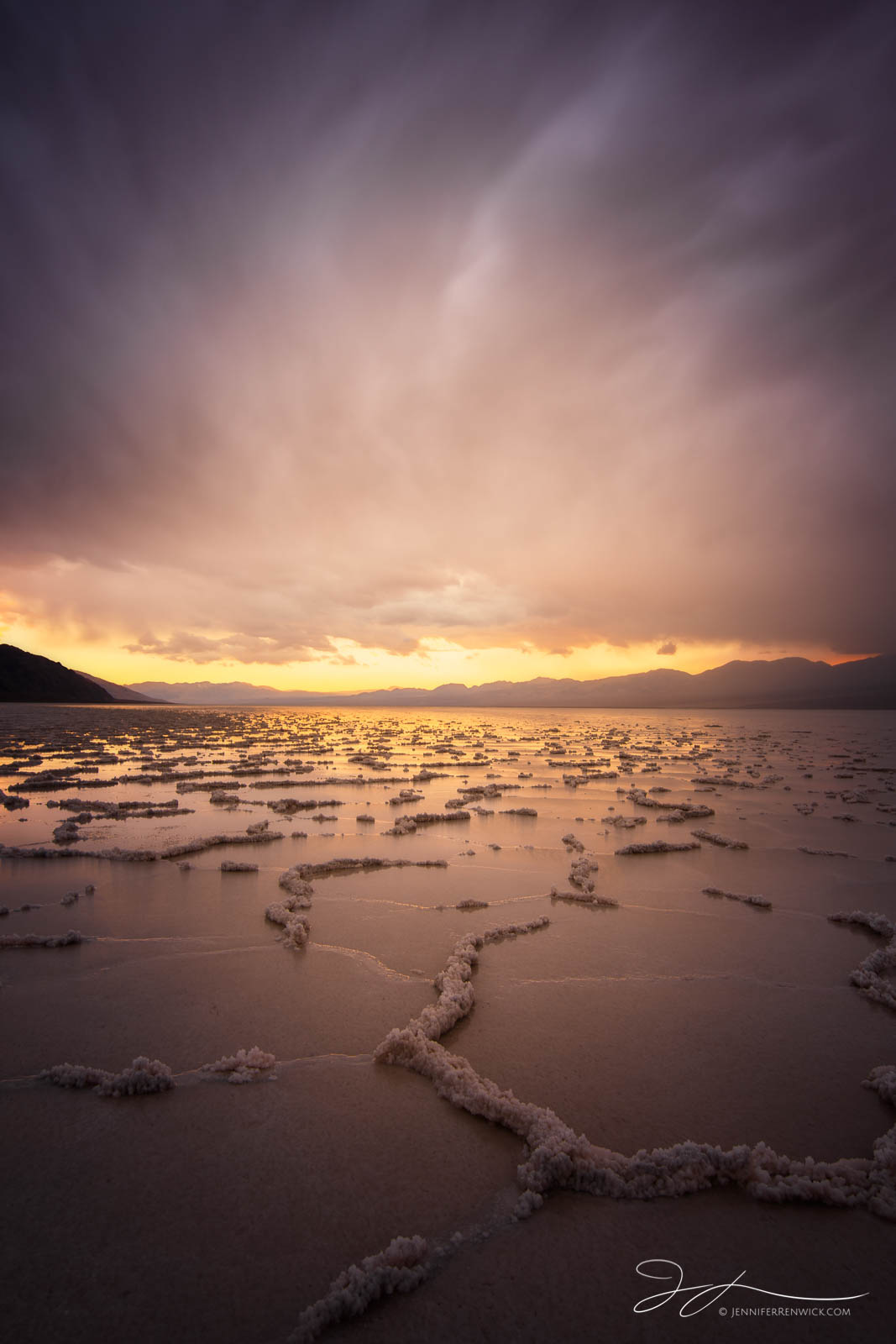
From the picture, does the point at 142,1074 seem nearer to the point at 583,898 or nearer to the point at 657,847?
the point at 583,898

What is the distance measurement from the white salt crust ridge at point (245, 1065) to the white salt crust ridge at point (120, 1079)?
252 millimetres

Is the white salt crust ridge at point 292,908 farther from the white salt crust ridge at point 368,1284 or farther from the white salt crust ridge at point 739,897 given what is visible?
the white salt crust ridge at point 739,897

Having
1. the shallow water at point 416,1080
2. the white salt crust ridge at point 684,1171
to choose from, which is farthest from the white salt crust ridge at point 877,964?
the white salt crust ridge at point 684,1171

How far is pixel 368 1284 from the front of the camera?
212 centimetres

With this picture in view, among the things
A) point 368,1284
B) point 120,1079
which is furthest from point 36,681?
point 368,1284

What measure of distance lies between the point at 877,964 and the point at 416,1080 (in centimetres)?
450

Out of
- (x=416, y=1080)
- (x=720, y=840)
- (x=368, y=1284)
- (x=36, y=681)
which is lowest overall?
(x=720, y=840)

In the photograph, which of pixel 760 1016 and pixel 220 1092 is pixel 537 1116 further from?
pixel 760 1016

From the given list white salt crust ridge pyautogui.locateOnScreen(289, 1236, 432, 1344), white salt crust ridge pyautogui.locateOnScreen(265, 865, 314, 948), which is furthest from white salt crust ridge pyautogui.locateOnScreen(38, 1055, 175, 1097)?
white salt crust ridge pyautogui.locateOnScreen(265, 865, 314, 948)

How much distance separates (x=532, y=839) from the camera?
9.52 meters

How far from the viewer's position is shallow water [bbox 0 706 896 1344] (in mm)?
2203

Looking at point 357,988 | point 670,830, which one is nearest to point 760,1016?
point 357,988

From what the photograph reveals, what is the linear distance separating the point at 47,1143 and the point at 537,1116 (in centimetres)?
267

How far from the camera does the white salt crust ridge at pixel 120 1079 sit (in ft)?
10.7
